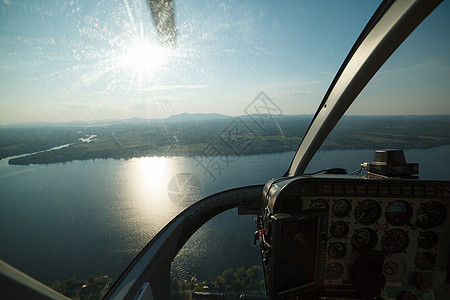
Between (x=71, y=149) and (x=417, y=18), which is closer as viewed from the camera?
(x=417, y=18)

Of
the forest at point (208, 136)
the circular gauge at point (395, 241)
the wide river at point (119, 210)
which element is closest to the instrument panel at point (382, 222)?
the circular gauge at point (395, 241)

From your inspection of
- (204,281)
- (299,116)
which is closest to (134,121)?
(204,281)

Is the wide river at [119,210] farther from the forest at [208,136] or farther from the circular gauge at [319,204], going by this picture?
the circular gauge at [319,204]

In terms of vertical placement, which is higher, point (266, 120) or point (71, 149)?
point (266, 120)

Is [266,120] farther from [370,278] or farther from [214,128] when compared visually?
[370,278]

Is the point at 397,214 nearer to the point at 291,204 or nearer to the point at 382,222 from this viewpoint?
the point at 382,222

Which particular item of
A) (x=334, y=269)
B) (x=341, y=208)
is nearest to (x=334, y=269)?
(x=334, y=269)

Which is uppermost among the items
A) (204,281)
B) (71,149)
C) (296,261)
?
(71,149)
